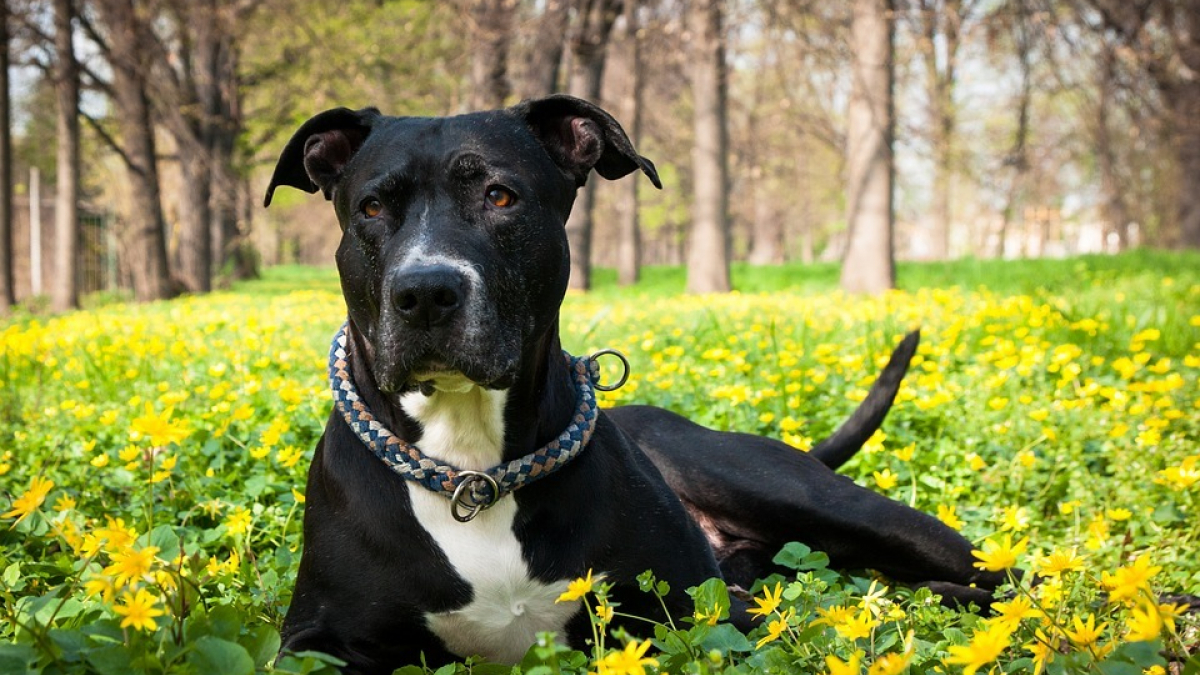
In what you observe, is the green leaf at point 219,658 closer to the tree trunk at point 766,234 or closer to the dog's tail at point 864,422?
the dog's tail at point 864,422

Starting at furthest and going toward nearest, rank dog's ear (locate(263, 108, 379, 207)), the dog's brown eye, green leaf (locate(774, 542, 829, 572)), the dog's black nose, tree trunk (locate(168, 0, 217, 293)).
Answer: tree trunk (locate(168, 0, 217, 293)) < dog's ear (locate(263, 108, 379, 207)) < green leaf (locate(774, 542, 829, 572)) < the dog's brown eye < the dog's black nose

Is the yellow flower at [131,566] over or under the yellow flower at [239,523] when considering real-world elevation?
over

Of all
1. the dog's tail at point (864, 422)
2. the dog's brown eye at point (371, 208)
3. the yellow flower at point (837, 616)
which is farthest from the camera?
the dog's tail at point (864, 422)

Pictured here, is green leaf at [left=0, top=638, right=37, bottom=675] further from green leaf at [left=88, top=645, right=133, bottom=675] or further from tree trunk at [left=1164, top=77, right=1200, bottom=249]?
tree trunk at [left=1164, top=77, right=1200, bottom=249]

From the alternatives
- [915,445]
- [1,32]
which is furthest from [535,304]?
[1,32]

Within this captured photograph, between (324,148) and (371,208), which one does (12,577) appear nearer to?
(371,208)

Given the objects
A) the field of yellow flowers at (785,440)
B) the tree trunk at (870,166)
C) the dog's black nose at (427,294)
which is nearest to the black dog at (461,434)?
the dog's black nose at (427,294)

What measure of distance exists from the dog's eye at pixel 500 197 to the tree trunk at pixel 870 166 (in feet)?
33.3

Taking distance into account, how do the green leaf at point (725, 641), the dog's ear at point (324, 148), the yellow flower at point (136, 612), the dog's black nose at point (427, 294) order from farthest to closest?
the dog's ear at point (324, 148), the dog's black nose at point (427, 294), the green leaf at point (725, 641), the yellow flower at point (136, 612)

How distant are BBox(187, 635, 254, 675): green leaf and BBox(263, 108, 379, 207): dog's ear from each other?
56.8 inches

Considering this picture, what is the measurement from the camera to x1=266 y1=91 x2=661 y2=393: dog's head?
2.36m

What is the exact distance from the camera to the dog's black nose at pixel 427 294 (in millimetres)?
2283

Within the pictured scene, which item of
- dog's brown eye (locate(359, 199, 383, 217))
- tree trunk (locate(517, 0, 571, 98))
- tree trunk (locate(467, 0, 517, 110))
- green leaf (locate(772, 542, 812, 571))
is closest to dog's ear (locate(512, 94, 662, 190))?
dog's brown eye (locate(359, 199, 383, 217))

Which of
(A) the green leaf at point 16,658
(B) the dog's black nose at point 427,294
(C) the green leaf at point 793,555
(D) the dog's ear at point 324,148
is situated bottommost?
(C) the green leaf at point 793,555
